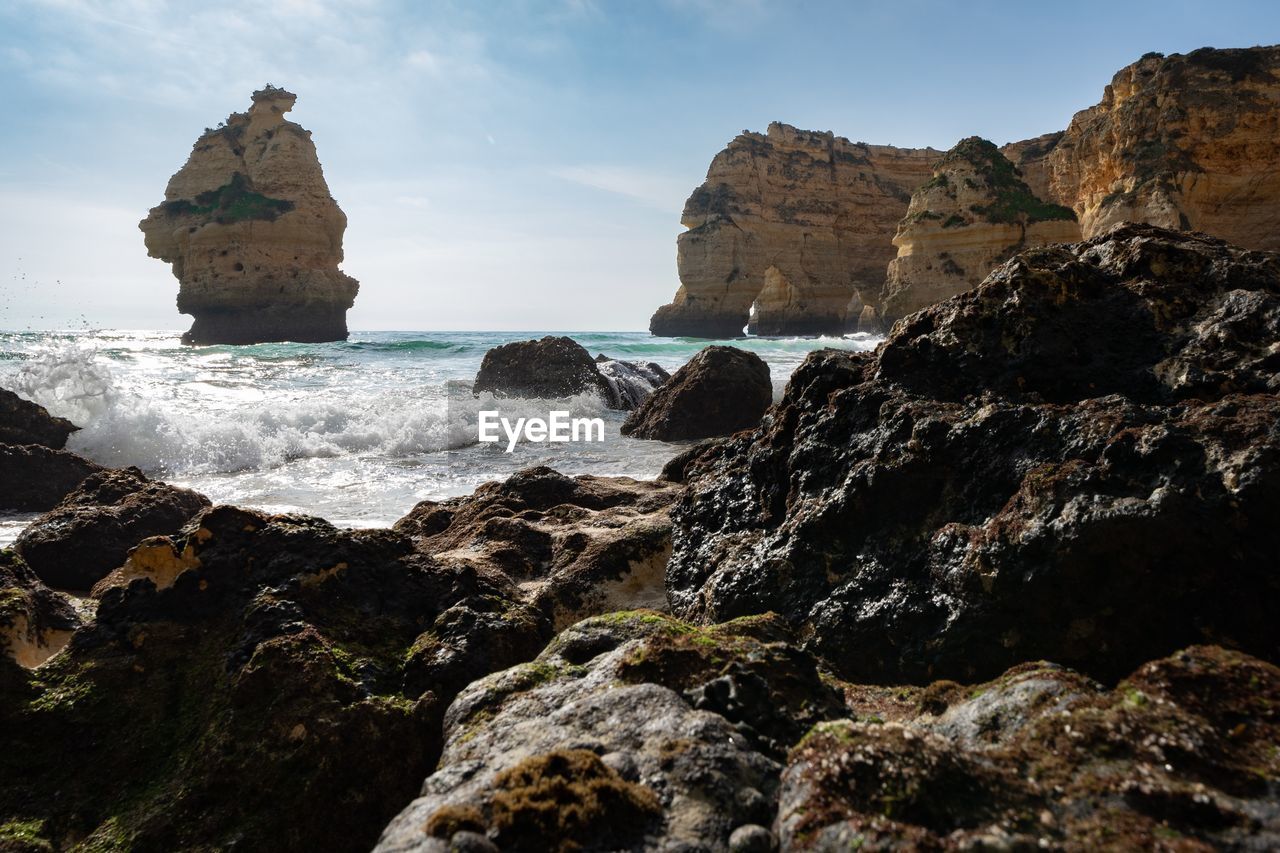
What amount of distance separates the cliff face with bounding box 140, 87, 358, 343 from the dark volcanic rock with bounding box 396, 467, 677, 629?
4178 cm

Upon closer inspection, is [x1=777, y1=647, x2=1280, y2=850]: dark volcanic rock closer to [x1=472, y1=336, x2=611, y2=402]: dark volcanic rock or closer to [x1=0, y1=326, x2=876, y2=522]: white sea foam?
[x1=0, y1=326, x2=876, y2=522]: white sea foam

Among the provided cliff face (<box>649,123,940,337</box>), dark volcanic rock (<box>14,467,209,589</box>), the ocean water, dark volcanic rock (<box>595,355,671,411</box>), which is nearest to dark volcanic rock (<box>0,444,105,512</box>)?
the ocean water

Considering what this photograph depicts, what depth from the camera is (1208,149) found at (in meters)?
22.7

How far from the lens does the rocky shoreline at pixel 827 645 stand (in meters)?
1.45

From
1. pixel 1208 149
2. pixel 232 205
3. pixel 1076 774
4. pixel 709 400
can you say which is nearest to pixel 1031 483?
pixel 1076 774

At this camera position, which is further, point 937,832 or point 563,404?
point 563,404

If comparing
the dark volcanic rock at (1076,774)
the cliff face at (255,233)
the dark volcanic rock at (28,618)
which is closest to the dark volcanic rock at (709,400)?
the dark volcanic rock at (28,618)

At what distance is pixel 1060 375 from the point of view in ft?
10.8

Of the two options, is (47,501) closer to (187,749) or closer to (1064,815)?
(187,749)

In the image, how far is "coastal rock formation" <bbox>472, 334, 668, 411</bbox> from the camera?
49.8 ft

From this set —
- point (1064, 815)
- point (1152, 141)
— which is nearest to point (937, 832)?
point (1064, 815)

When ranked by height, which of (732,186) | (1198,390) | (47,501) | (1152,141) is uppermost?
(732,186)

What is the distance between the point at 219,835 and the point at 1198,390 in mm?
3655

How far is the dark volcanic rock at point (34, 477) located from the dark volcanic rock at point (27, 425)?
66.5 inches
